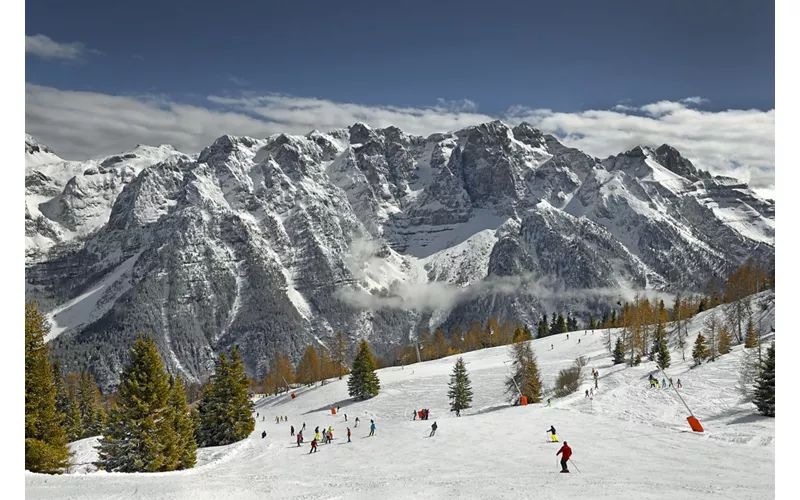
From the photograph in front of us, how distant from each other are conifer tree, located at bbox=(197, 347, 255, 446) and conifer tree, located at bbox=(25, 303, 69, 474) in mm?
18129

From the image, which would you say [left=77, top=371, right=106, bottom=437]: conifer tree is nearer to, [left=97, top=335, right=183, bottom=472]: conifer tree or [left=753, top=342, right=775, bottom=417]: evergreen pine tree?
[left=97, top=335, right=183, bottom=472]: conifer tree

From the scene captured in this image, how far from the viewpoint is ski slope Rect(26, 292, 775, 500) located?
876 inches

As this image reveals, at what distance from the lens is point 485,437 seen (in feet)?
134

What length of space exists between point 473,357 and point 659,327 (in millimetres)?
34985

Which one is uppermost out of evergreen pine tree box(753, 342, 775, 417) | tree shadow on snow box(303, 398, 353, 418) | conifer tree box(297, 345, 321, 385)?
evergreen pine tree box(753, 342, 775, 417)

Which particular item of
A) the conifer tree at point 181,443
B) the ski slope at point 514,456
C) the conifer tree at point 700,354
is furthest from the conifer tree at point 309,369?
the conifer tree at point 181,443

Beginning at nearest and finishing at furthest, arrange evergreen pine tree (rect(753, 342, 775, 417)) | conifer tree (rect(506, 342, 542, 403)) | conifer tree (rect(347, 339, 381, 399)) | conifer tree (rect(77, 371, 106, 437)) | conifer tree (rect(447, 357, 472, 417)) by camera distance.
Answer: evergreen pine tree (rect(753, 342, 775, 417)) → conifer tree (rect(506, 342, 542, 403)) → conifer tree (rect(447, 357, 472, 417)) → conifer tree (rect(77, 371, 106, 437)) → conifer tree (rect(347, 339, 381, 399))

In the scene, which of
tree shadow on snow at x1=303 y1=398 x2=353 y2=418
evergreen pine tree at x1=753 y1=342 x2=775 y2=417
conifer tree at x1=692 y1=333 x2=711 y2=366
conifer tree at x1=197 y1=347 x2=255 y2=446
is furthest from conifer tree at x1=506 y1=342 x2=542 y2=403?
conifer tree at x1=197 y1=347 x2=255 y2=446

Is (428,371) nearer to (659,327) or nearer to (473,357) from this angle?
(473,357)

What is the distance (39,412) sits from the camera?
2975 centimetres

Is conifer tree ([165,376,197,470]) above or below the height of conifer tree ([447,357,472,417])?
above

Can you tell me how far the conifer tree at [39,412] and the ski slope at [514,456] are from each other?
6.97 ft

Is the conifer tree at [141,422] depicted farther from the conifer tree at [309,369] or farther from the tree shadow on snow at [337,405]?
the conifer tree at [309,369]
